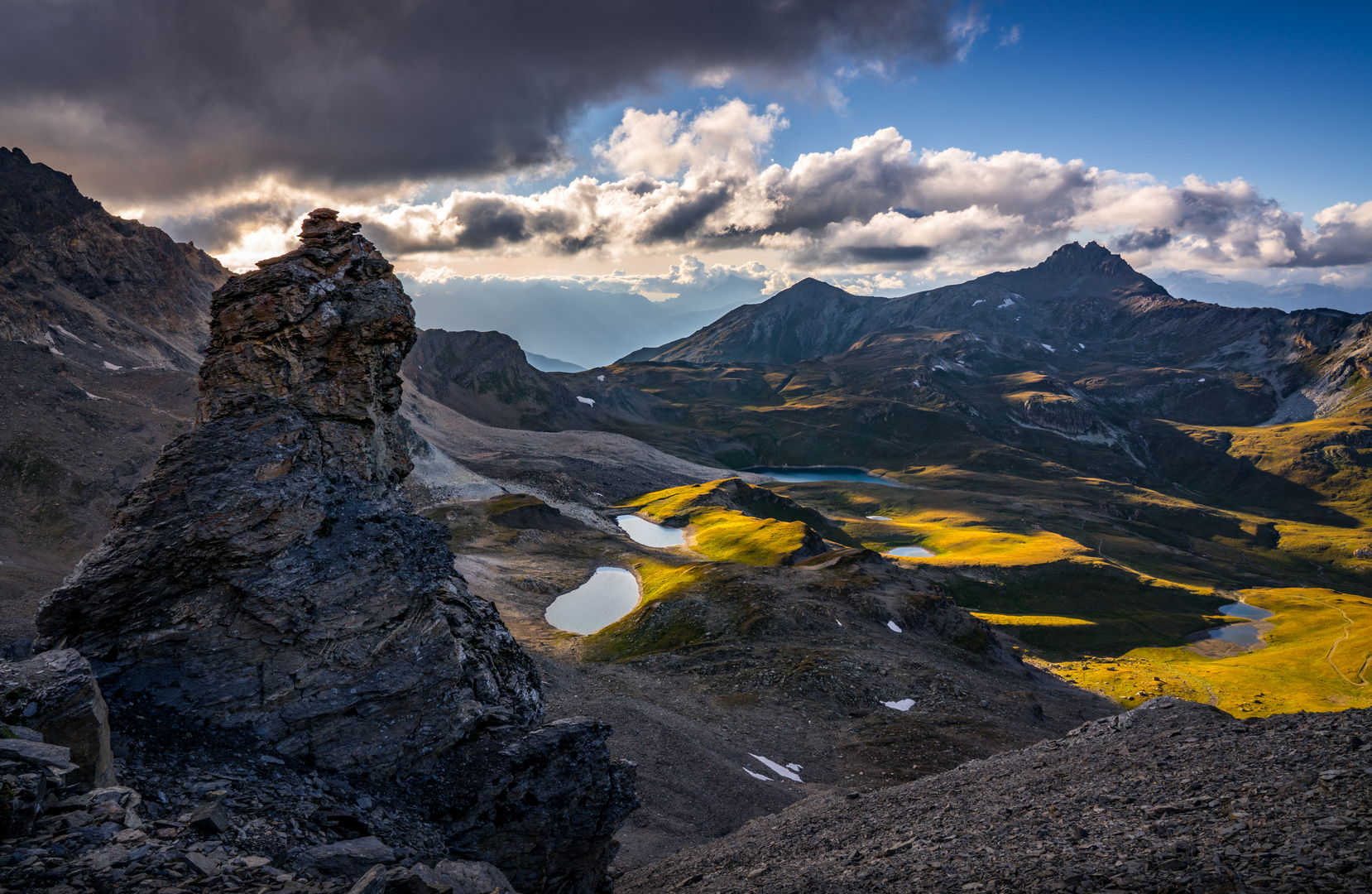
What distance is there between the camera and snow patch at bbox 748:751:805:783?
40.1 meters

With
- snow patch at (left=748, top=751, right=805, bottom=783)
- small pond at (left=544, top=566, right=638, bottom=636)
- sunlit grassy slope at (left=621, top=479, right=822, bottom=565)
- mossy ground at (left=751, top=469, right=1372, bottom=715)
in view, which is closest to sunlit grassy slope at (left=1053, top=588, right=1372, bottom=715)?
mossy ground at (left=751, top=469, right=1372, bottom=715)

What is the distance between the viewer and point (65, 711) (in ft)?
44.3

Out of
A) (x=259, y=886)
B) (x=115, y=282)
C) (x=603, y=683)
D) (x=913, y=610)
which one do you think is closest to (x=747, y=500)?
(x=913, y=610)

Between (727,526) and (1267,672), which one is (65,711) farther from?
(1267,672)

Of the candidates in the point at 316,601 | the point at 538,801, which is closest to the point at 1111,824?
the point at 538,801

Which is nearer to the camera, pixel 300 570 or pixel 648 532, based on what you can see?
pixel 300 570

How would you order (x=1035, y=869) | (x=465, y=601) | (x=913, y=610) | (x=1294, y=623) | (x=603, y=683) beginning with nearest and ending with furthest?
(x=1035, y=869), (x=465, y=601), (x=603, y=683), (x=913, y=610), (x=1294, y=623)

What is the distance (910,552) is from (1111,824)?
445ft

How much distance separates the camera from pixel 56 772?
11688mm

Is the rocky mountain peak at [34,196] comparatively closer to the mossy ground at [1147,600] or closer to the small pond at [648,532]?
the small pond at [648,532]

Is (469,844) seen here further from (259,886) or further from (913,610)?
(913,610)

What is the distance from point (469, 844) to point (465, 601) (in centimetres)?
857

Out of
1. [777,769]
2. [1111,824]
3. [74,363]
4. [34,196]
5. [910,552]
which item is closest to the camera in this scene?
[1111,824]

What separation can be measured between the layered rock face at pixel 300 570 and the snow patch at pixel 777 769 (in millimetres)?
20960
